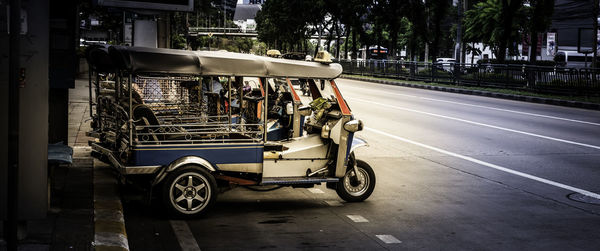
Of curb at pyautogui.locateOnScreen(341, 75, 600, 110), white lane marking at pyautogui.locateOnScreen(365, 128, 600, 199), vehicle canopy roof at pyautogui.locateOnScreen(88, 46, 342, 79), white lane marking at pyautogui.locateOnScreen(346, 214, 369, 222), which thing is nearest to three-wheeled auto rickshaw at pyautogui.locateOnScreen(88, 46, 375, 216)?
vehicle canopy roof at pyautogui.locateOnScreen(88, 46, 342, 79)

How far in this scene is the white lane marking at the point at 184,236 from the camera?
6219 millimetres

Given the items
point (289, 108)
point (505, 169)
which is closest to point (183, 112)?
point (289, 108)

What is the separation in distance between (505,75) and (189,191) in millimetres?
27186

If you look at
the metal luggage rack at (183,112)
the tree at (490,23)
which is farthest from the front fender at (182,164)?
the tree at (490,23)

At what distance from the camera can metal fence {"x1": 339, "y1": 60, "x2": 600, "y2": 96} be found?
1072 inches

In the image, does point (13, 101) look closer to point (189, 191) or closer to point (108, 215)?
point (108, 215)

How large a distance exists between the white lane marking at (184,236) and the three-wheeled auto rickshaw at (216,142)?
0.47 ft

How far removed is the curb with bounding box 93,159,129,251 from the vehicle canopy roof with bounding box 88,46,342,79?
1395 mm

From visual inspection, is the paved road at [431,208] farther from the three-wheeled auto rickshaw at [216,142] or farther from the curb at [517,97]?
the curb at [517,97]

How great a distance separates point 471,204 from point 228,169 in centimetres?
306

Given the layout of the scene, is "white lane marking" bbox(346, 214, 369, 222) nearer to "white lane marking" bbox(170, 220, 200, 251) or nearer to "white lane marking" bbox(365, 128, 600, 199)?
"white lane marking" bbox(170, 220, 200, 251)

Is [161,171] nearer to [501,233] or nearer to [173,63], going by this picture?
[173,63]

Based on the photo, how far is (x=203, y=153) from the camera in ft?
23.9

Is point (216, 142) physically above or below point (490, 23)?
below
